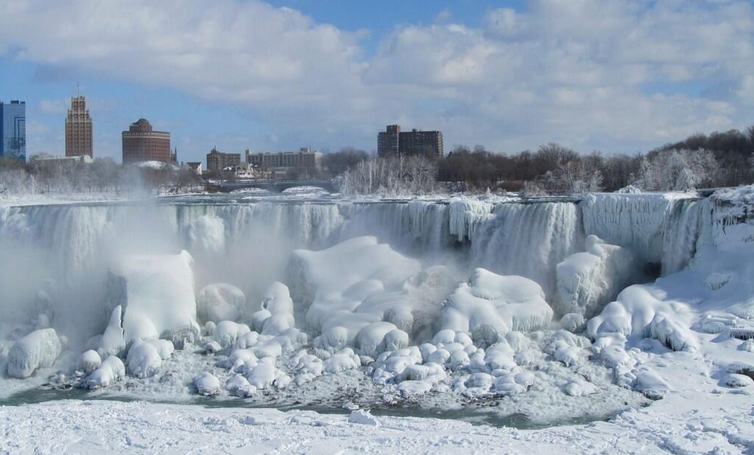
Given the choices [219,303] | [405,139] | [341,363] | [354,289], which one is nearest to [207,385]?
[341,363]

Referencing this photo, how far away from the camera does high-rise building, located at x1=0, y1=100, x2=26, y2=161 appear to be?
16050 cm

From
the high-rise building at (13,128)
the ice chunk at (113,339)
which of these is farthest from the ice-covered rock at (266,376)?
the high-rise building at (13,128)

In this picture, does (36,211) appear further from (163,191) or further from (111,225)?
(163,191)

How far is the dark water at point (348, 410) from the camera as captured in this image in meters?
13.3

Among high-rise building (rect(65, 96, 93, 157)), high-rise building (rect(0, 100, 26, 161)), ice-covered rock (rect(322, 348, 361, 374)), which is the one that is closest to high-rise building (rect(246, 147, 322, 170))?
high-rise building (rect(65, 96, 93, 157))

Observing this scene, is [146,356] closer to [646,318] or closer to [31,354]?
[31,354]

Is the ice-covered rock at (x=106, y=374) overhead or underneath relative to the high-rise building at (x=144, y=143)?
underneath

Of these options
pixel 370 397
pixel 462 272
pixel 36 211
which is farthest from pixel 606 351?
pixel 36 211

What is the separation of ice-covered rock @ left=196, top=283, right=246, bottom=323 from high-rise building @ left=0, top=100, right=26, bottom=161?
155707mm

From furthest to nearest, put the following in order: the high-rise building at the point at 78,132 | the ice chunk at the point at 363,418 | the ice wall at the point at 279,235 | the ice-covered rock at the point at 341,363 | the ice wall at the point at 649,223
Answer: the high-rise building at the point at 78,132 < the ice wall at the point at 279,235 < the ice wall at the point at 649,223 < the ice-covered rock at the point at 341,363 < the ice chunk at the point at 363,418

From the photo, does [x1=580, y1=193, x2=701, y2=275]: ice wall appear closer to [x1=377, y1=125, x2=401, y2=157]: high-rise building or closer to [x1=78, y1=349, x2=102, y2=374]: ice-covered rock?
[x1=78, y1=349, x2=102, y2=374]: ice-covered rock

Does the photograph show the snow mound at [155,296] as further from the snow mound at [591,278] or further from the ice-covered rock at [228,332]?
the snow mound at [591,278]

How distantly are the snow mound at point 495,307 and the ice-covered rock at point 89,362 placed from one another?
25.4 feet

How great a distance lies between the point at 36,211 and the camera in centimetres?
2486
